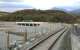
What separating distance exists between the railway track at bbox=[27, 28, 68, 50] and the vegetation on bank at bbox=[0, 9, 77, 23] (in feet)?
0.69

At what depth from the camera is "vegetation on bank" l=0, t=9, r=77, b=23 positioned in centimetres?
179

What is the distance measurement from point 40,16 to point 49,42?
417 millimetres

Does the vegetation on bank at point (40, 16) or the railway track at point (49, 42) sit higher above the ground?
the vegetation on bank at point (40, 16)

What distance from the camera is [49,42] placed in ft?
5.56

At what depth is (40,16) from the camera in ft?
5.93

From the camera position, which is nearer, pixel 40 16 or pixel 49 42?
pixel 49 42

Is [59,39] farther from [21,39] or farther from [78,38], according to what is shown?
[21,39]

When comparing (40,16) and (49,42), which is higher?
(40,16)


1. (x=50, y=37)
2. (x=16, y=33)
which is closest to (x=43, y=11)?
(x=50, y=37)

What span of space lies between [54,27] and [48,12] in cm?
25

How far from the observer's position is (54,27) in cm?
181

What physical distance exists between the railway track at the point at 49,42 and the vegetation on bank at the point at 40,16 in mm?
211

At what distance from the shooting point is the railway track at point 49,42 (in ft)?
5.53

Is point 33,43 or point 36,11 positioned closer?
point 33,43
